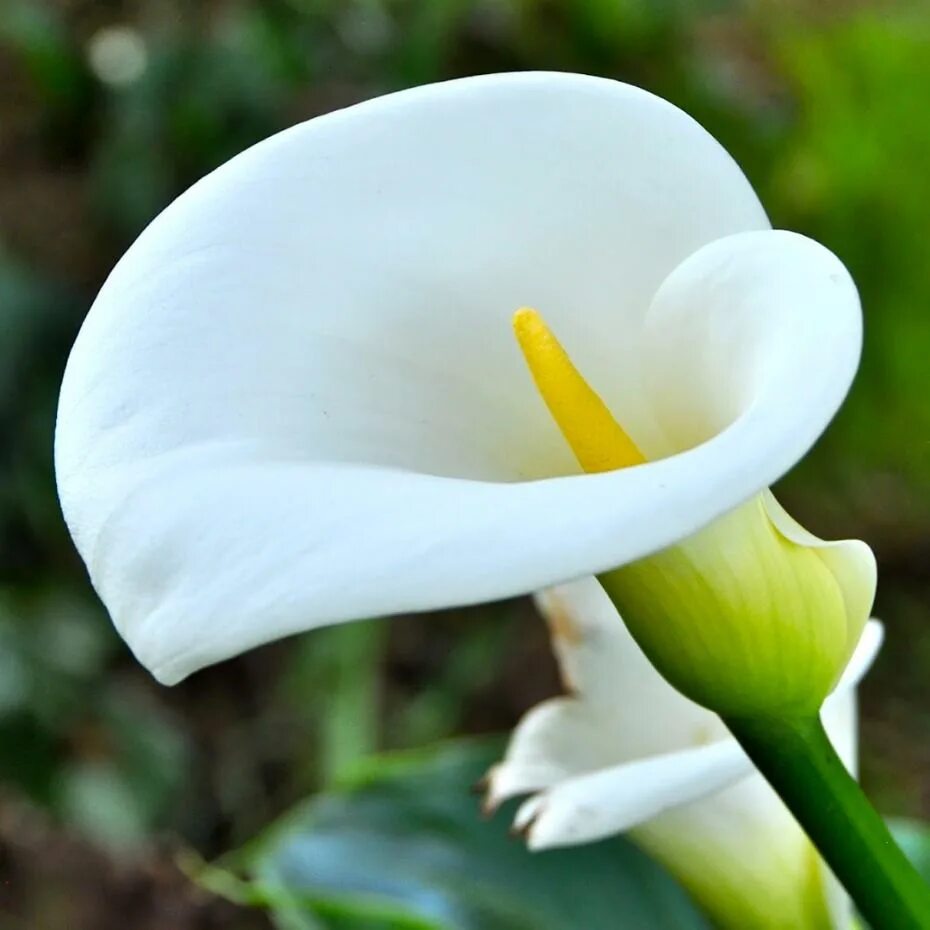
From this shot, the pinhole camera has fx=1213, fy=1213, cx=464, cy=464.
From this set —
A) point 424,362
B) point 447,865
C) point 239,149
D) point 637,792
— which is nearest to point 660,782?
point 637,792

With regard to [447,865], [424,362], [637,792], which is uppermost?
[424,362]

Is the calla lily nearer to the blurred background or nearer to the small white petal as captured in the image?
the small white petal

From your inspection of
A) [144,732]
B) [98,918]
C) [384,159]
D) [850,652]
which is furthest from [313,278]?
[144,732]

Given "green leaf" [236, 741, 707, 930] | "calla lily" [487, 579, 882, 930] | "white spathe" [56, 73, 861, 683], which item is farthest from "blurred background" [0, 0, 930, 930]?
"white spathe" [56, 73, 861, 683]

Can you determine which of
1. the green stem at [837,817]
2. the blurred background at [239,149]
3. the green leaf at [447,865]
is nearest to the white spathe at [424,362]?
the green stem at [837,817]

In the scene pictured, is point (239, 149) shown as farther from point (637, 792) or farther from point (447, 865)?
point (637, 792)

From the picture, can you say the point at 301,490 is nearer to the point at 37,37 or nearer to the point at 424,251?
the point at 424,251
